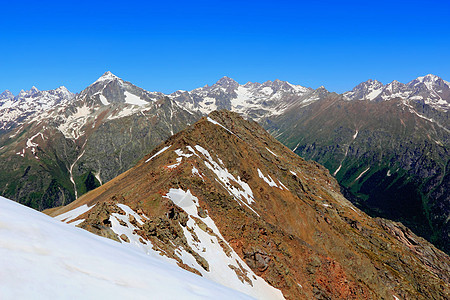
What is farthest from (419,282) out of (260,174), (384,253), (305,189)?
(260,174)

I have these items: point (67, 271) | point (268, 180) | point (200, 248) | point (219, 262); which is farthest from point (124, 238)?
point (268, 180)

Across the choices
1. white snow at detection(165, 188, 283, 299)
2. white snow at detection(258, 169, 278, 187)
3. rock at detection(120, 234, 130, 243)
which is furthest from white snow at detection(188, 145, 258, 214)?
rock at detection(120, 234, 130, 243)

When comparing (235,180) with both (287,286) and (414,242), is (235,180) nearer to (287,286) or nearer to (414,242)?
(287,286)

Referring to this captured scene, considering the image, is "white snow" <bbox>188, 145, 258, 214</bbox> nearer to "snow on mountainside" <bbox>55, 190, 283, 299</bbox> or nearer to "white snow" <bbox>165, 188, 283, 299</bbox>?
"snow on mountainside" <bbox>55, 190, 283, 299</bbox>

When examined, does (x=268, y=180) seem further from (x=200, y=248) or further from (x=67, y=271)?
(x=67, y=271)

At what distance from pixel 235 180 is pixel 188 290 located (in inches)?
3032

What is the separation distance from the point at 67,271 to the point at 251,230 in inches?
A: 1992

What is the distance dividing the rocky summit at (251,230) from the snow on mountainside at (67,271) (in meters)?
21.8

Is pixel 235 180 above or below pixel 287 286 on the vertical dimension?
above

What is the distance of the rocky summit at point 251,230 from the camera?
40.3 metres

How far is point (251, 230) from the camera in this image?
55.3m

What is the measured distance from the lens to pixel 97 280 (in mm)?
7355

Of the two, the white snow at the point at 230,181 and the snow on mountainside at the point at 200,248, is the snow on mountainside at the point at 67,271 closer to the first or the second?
the snow on mountainside at the point at 200,248

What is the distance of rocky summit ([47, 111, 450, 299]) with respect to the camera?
1588 inches
